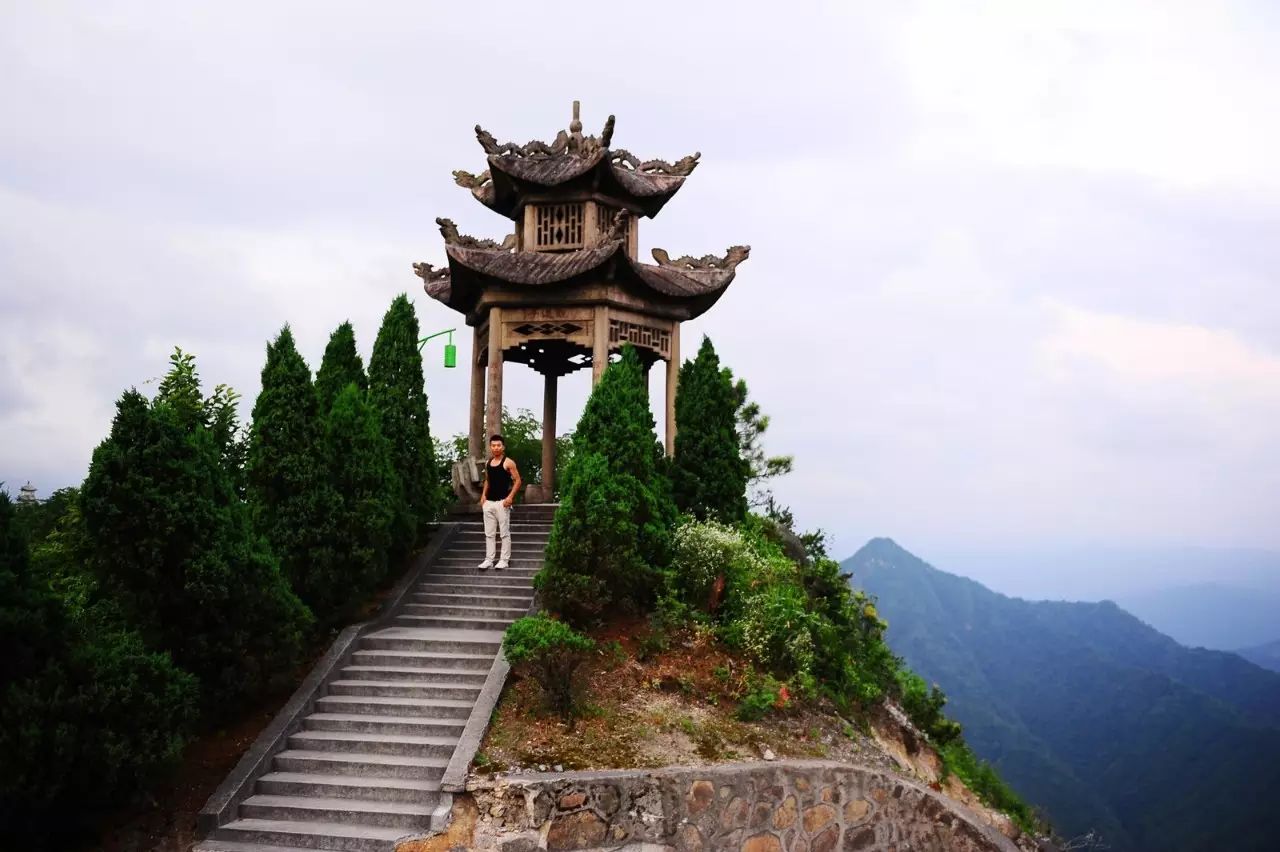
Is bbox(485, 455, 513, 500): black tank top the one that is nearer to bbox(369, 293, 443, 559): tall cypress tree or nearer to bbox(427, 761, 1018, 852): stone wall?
bbox(369, 293, 443, 559): tall cypress tree

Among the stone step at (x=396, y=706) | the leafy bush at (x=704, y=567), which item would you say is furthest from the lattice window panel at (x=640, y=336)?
the stone step at (x=396, y=706)

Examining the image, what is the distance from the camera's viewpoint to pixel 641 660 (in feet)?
34.8

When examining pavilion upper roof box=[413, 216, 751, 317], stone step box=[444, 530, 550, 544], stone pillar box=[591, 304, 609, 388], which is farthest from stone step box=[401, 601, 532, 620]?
pavilion upper roof box=[413, 216, 751, 317]

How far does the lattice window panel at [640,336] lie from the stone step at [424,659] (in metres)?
6.14

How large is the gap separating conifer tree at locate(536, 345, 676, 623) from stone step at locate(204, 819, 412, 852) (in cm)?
341

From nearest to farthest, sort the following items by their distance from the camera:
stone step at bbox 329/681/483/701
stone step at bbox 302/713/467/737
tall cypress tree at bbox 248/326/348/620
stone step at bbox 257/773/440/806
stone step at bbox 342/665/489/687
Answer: stone step at bbox 257/773/440/806 < stone step at bbox 302/713/467/737 < stone step at bbox 329/681/483/701 < stone step at bbox 342/665/489/687 < tall cypress tree at bbox 248/326/348/620

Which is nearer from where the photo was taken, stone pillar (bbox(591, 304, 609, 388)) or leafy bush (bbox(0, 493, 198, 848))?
leafy bush (bbox(0, 493, 198, 848))

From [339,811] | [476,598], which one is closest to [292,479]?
[476,598]

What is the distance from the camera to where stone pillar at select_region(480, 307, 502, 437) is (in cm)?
1562

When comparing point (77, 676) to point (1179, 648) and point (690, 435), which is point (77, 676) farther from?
point (1179, 648)

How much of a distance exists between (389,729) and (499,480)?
12.9 feet

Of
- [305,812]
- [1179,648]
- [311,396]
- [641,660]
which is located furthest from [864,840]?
[1179,648]

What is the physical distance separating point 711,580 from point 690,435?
320cm

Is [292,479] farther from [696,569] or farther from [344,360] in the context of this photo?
[696,569]
